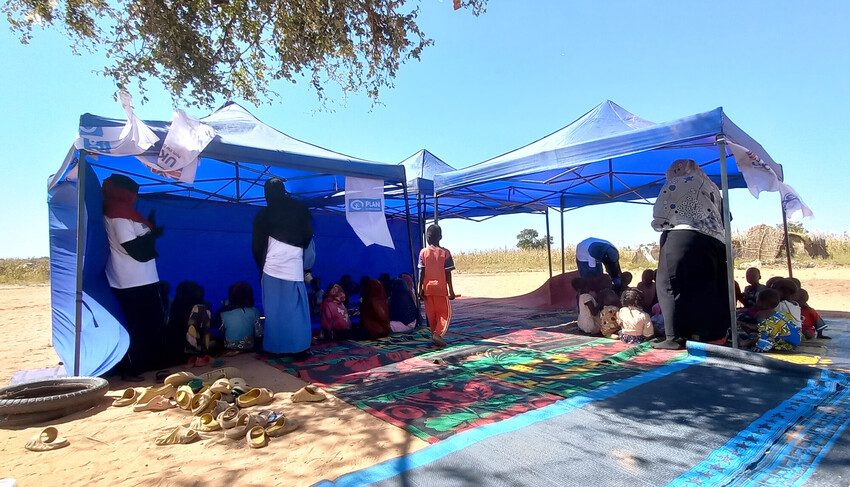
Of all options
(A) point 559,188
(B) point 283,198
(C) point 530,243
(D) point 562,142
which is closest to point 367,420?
(B) point 283,198

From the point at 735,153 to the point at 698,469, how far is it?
3615 mm

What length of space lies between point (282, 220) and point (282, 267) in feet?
1.61

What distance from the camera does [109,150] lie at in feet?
11.8

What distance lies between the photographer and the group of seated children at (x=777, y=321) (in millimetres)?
4348

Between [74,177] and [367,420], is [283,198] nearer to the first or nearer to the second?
[74,177]

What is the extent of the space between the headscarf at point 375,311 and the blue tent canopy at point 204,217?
0.72m

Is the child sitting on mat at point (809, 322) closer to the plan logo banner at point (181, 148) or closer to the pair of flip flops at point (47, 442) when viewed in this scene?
the plan logo banner at point (181, 148)

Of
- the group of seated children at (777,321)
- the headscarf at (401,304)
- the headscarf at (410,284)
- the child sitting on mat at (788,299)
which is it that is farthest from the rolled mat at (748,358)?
the headscarf at (410,284)

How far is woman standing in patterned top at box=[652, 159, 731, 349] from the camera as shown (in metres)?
4.52

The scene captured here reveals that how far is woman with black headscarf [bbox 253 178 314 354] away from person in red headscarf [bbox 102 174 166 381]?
1011 mm

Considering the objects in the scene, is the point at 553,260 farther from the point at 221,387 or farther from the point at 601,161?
the point at 221,387

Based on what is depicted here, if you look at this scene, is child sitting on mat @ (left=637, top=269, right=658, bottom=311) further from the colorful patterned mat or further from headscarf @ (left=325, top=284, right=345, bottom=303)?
headscarf @ (left=325, top=284, right=345, bottom=303)

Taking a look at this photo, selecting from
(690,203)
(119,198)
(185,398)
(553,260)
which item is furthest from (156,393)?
(553,260)

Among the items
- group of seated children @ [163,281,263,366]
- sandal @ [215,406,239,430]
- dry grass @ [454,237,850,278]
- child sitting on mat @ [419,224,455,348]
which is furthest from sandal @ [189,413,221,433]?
dry grass @ [454,237,850,278]
